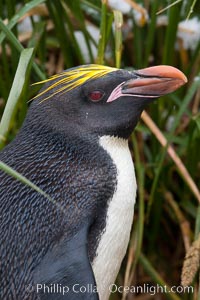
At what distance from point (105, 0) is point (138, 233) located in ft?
2.41

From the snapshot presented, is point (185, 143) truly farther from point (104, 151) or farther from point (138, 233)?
point (104, 151)

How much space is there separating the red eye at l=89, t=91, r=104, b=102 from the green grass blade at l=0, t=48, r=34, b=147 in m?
0.19

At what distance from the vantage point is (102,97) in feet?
7.95

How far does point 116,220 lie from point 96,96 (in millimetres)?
339

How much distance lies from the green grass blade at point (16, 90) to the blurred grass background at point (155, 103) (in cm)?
8

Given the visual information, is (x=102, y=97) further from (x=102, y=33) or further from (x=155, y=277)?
(x=155, y=277)

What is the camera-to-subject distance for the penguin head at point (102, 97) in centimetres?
240

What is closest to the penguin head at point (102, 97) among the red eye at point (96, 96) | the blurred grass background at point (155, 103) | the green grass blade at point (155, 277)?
the red eye at point (96, 96)

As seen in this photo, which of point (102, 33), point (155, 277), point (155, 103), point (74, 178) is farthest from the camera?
point (155, 103)

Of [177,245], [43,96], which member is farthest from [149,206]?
[43,96]

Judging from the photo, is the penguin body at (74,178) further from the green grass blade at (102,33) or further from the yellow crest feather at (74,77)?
the green grass blade at (102,33)

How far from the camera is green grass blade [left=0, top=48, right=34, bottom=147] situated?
2329mm

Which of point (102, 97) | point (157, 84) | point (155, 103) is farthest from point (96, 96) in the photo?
point (155, 103)

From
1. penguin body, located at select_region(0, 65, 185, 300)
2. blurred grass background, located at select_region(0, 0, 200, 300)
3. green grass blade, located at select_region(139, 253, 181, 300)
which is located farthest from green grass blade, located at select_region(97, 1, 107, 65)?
green grass blade, located at select_region(139, 253, 181, 300)
